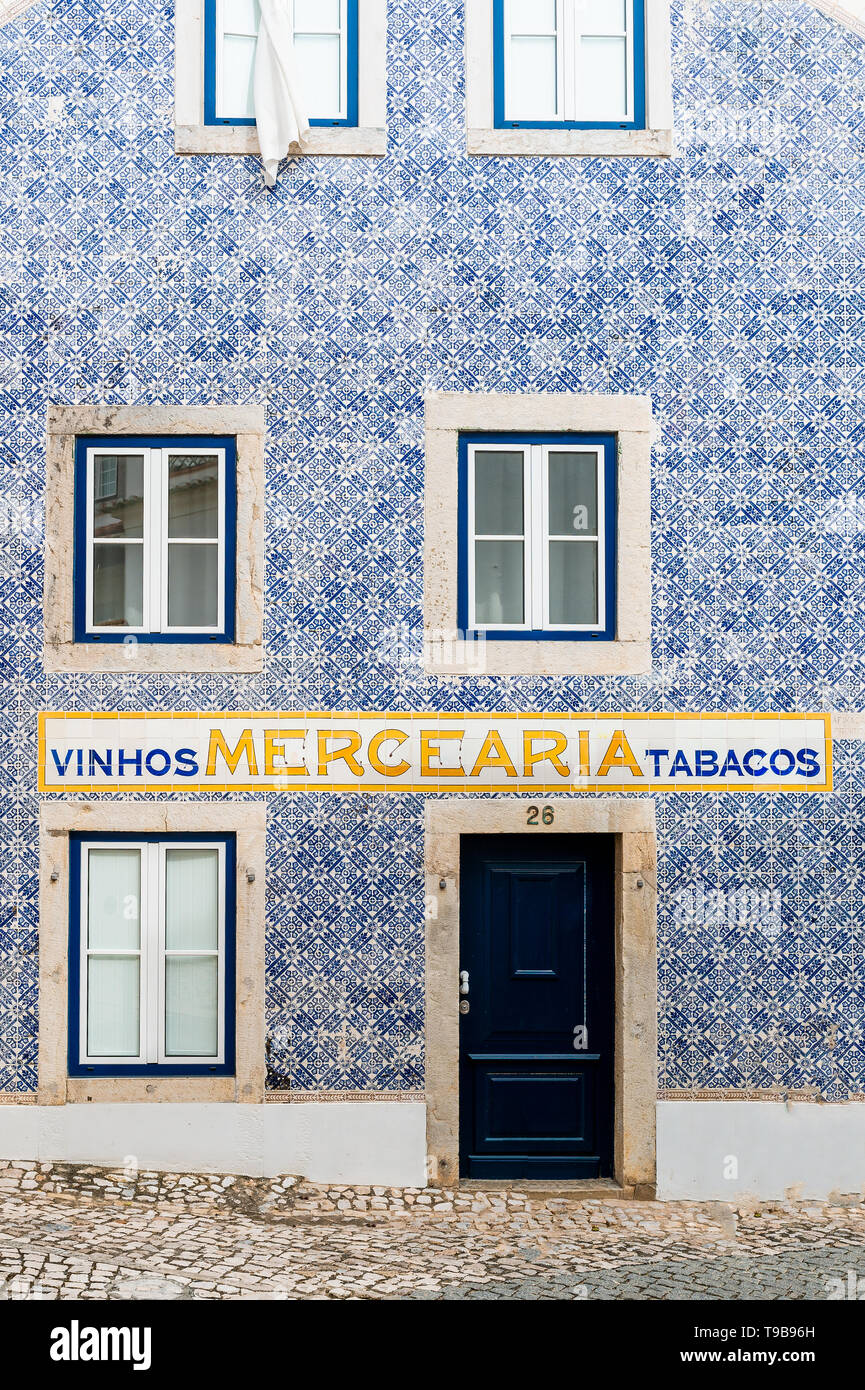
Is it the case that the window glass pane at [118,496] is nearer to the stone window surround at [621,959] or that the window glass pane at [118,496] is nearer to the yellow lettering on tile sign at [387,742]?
the yellow lettering on tile sign at [387,742]

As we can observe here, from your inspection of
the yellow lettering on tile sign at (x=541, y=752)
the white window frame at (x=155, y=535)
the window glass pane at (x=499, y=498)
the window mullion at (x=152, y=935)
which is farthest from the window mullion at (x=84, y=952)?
the window glass pane at (x=499, y=498)

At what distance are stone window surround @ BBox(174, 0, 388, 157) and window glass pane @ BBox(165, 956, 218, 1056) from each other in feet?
15.8

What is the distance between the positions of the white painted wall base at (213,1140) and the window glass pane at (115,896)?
3.17ft

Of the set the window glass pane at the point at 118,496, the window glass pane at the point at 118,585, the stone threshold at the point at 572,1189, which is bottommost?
the stone threshold at the point at 572,1189

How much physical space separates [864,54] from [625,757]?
14.7 ft

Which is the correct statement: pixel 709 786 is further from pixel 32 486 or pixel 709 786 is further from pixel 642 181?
pixel 32 486

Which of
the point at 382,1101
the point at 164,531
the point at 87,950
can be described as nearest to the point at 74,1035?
the point at 87,950

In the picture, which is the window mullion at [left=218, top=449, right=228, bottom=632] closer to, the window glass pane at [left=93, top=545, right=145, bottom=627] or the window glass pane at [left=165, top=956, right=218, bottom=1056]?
the window glass pane at [left=93, top=545, right=145, bottom=627]

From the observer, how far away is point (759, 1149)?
23.7 feet

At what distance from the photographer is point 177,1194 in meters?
6.91

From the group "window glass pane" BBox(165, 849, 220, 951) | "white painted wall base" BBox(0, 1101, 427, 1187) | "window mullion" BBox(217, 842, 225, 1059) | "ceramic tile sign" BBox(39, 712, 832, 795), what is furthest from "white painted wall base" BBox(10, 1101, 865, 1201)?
"ceramic tile sign" BBox(39, 712, 832, 795)

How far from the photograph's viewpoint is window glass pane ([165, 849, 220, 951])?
732 cm

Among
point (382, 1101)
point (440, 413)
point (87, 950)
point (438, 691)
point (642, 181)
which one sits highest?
point (642, 181)

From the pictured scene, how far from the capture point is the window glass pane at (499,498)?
7.44 m
